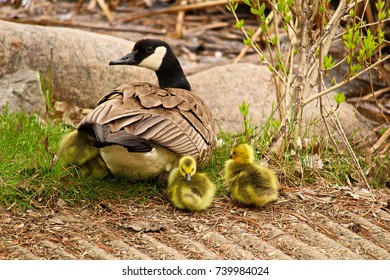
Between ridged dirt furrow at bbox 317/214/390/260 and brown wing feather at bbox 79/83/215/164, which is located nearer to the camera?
ridged dirt furrow at bbox 317/214/390/260

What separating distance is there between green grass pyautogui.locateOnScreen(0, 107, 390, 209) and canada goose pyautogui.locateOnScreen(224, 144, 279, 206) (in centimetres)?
27

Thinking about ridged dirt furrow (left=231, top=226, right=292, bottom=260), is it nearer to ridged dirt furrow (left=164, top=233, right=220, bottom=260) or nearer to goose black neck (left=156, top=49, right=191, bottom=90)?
ridged dirt furrow (left=164, top=233, right=220, bottom=260)

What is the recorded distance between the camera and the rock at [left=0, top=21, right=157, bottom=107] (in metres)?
7.54

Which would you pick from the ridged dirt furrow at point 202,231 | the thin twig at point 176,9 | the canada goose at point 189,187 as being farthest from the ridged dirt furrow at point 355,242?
the thin twig at point 176,9

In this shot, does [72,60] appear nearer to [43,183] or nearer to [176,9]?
[43,183]

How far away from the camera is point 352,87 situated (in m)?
8.88

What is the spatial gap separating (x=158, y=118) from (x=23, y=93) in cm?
241

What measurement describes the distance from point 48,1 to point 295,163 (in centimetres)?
692

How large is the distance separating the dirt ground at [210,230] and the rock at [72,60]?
109 inches

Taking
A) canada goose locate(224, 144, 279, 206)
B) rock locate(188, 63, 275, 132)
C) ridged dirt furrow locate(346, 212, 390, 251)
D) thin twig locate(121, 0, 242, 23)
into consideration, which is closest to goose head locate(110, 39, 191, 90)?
rock locate(188, 63, 275, 132)

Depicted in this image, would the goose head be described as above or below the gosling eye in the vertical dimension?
below

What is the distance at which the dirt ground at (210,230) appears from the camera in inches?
179

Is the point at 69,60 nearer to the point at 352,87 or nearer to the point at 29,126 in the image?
the point at 29,126

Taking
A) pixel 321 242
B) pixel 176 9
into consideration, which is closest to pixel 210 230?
pixel 321 242
